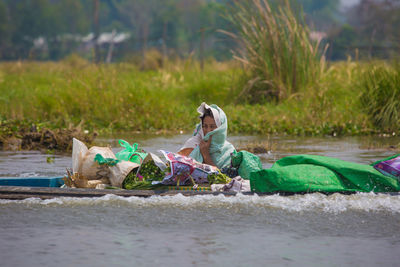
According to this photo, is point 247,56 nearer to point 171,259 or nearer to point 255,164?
point 255,164

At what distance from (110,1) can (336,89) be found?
70678mm

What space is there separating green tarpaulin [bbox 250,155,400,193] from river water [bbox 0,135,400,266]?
9cm

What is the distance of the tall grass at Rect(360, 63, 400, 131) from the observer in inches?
450

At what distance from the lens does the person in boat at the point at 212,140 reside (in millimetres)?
6363

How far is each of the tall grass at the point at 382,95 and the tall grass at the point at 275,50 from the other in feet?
6.66

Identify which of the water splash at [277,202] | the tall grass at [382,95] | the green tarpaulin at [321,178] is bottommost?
the water splash at [277,202]

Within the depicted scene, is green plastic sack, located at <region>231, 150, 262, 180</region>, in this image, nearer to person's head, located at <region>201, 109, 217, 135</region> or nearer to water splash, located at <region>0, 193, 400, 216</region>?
person's head, located at <region>201, 109, 217, 135</region>

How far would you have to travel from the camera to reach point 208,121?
6.40m

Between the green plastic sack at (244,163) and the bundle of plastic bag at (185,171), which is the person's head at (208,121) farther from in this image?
the bundle of plastic bag at (185,171)

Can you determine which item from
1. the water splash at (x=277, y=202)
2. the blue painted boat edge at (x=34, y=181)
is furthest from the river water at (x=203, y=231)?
the blue painted boat edge at (x=34, y=181)

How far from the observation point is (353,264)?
4277 millimetres

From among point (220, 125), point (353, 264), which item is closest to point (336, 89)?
point (220, 125)

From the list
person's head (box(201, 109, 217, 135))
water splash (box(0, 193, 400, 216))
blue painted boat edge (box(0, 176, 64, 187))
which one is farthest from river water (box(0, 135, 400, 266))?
person's head (box(201, 109, 217, 135))

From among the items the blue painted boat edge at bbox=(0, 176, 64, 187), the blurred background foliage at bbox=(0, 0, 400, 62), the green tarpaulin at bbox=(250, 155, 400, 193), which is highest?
the blurred background foliage at bbox=(0, 0, 400, 62)
